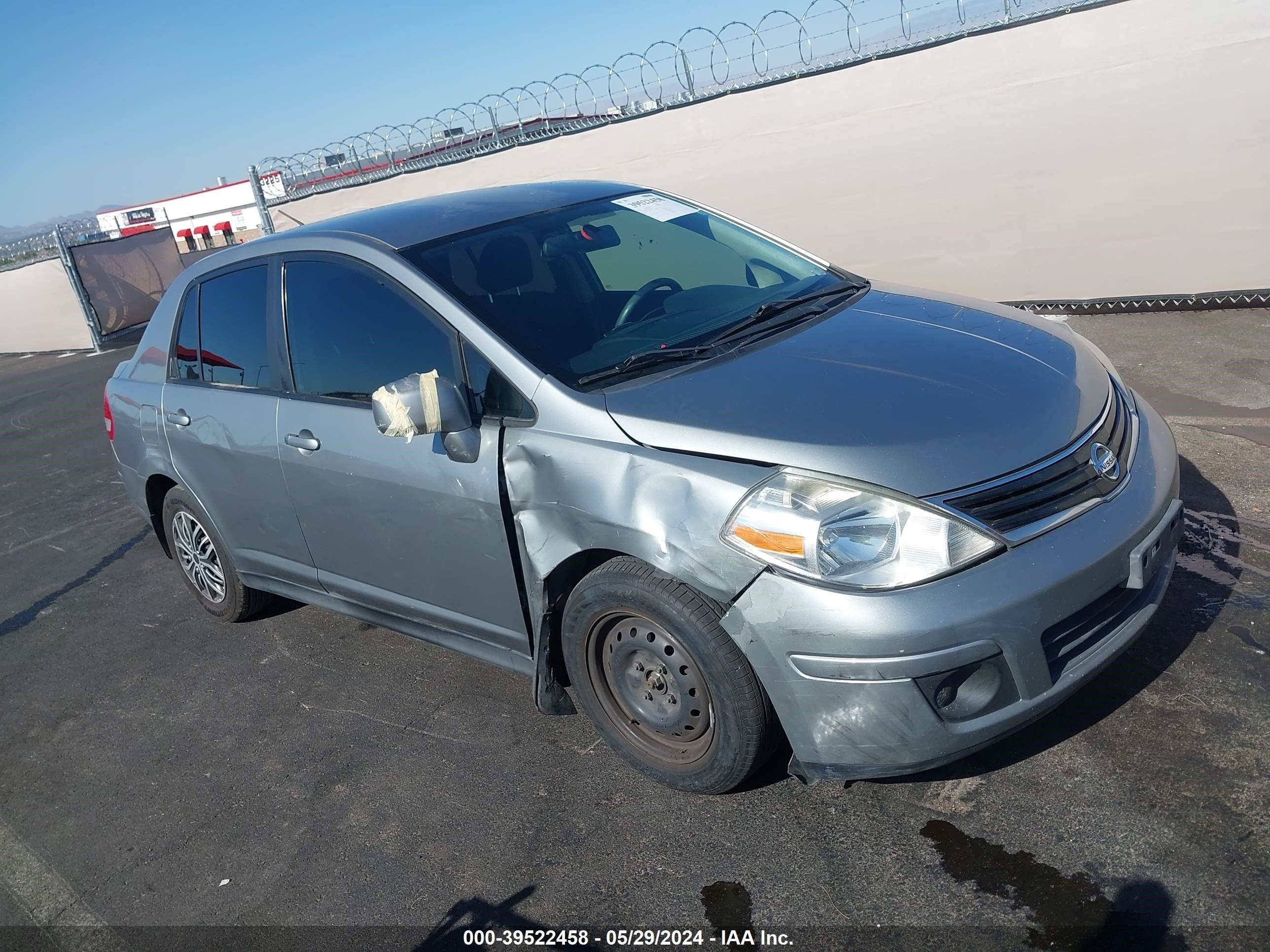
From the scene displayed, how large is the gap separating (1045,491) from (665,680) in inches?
46.6

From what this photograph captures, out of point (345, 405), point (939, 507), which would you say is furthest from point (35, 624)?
point (939, 507)

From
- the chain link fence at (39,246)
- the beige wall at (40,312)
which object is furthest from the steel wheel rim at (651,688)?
the beige wall at (40,312)

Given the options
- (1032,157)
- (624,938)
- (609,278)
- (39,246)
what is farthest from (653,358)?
(39,246)

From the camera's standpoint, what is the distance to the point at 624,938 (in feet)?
8.60

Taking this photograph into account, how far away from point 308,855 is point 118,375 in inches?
123

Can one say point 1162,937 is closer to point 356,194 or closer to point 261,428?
point 261,428

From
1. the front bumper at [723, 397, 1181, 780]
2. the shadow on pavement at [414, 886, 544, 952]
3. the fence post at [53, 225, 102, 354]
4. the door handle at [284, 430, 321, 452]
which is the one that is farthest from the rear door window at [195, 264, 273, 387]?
the fence post at [53, 225, 102, 354]

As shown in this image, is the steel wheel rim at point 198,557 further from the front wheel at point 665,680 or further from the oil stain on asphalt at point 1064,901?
the oil stain on asphalt at point 1064,901

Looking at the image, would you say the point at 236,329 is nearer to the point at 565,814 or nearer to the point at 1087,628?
the point at 565,814

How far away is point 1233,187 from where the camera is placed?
7285mm

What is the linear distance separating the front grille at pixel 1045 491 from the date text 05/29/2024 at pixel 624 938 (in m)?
1.18

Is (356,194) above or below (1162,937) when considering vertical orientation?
above

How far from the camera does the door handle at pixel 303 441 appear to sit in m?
3.74

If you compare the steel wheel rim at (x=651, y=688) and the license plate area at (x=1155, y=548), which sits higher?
the license plate area at (x=1155, y=548)
